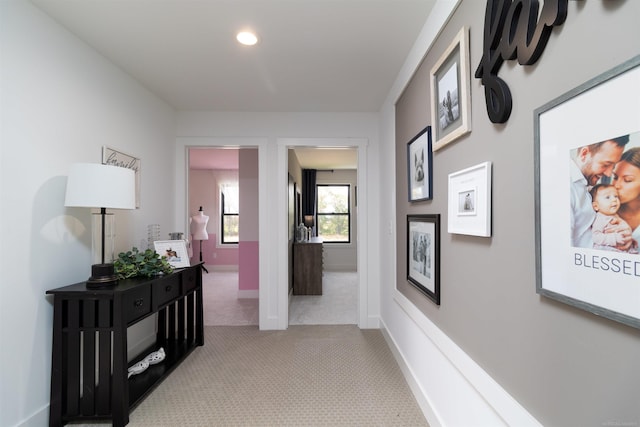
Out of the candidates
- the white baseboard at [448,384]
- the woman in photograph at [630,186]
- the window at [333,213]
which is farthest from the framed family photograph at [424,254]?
the window at [333,213]

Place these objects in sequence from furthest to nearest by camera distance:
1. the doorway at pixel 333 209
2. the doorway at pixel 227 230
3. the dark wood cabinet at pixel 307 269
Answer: the doorway at pixel 333 209
the dark wood cabinet at pixel 307 269
the doorway at pixel 227 230

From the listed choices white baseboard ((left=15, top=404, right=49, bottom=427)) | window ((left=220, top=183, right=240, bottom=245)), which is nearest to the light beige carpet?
white baseboard ((left=15, top=404, right=49, bottom=427))

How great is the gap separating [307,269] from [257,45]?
3708mm

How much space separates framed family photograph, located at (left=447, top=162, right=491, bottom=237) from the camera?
1.19 meters

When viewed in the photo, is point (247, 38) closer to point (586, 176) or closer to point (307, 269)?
point (586, 176)

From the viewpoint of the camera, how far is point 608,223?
0.69 m

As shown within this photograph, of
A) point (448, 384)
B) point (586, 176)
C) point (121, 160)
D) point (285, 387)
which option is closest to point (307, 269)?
point (285, 387)

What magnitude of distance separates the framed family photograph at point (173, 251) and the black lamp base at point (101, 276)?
0.64 meters

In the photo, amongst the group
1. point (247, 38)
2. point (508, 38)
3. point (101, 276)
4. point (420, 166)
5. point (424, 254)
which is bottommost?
point (101, 276)

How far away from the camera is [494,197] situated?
3.83 feet

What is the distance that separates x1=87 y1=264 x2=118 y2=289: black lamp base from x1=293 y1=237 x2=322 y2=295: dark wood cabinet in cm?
328

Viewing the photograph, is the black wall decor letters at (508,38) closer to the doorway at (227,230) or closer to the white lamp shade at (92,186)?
the white lamp shade at (92,186)

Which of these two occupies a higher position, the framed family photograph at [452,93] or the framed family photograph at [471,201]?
the framed family photograph at [452,93]

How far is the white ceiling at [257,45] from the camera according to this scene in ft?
5.66
